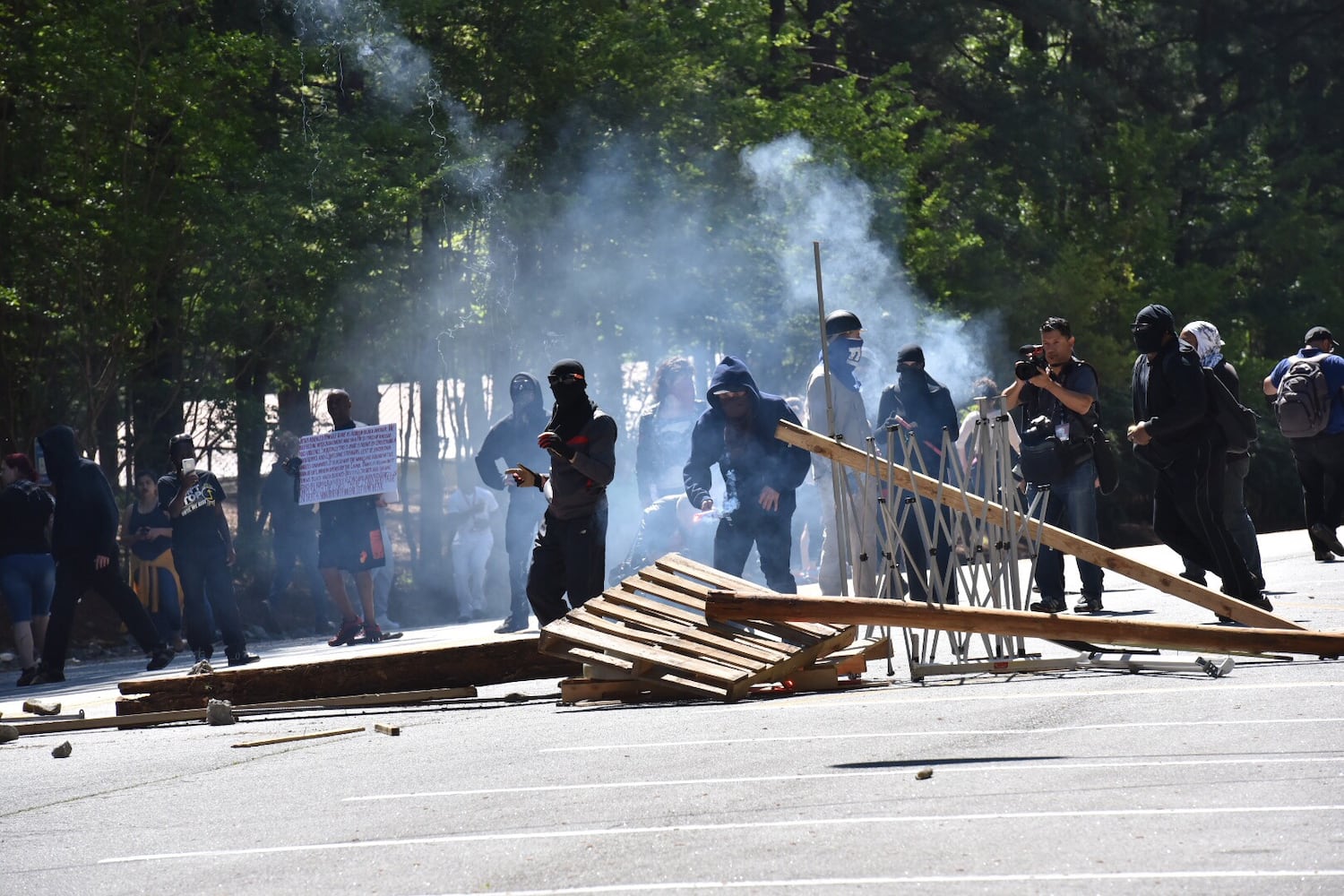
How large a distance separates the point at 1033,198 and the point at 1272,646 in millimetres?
25645

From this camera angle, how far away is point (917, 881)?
4.64 metres

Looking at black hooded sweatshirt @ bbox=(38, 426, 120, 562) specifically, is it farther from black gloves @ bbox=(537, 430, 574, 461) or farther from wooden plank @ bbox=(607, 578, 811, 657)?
wooden plank @ bbox=(607, 578, 811, 657)

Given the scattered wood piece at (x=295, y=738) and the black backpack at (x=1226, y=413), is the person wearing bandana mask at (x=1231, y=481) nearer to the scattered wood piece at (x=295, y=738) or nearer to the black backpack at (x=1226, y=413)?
the black backpack at (x=1226, y=413)

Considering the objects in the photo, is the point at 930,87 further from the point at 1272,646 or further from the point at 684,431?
the point at 1272,646

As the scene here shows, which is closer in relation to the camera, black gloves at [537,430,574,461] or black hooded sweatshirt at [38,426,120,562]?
black gloves at [537,430,574,461]

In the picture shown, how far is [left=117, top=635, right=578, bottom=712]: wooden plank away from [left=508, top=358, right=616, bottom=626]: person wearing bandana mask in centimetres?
65

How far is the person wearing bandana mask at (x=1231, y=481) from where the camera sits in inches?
444

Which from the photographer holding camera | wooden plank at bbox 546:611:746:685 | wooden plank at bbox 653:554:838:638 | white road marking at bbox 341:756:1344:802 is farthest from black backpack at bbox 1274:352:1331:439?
white road marking at bbox 341:756:1344:802

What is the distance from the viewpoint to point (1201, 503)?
10.0 meters

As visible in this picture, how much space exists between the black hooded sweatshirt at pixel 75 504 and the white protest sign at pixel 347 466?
2.13 meters

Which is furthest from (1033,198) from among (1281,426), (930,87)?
(1281,426)

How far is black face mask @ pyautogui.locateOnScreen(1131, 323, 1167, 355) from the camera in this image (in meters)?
10.1

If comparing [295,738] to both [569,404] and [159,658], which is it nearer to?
[569,404]

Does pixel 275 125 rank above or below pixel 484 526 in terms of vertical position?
above
